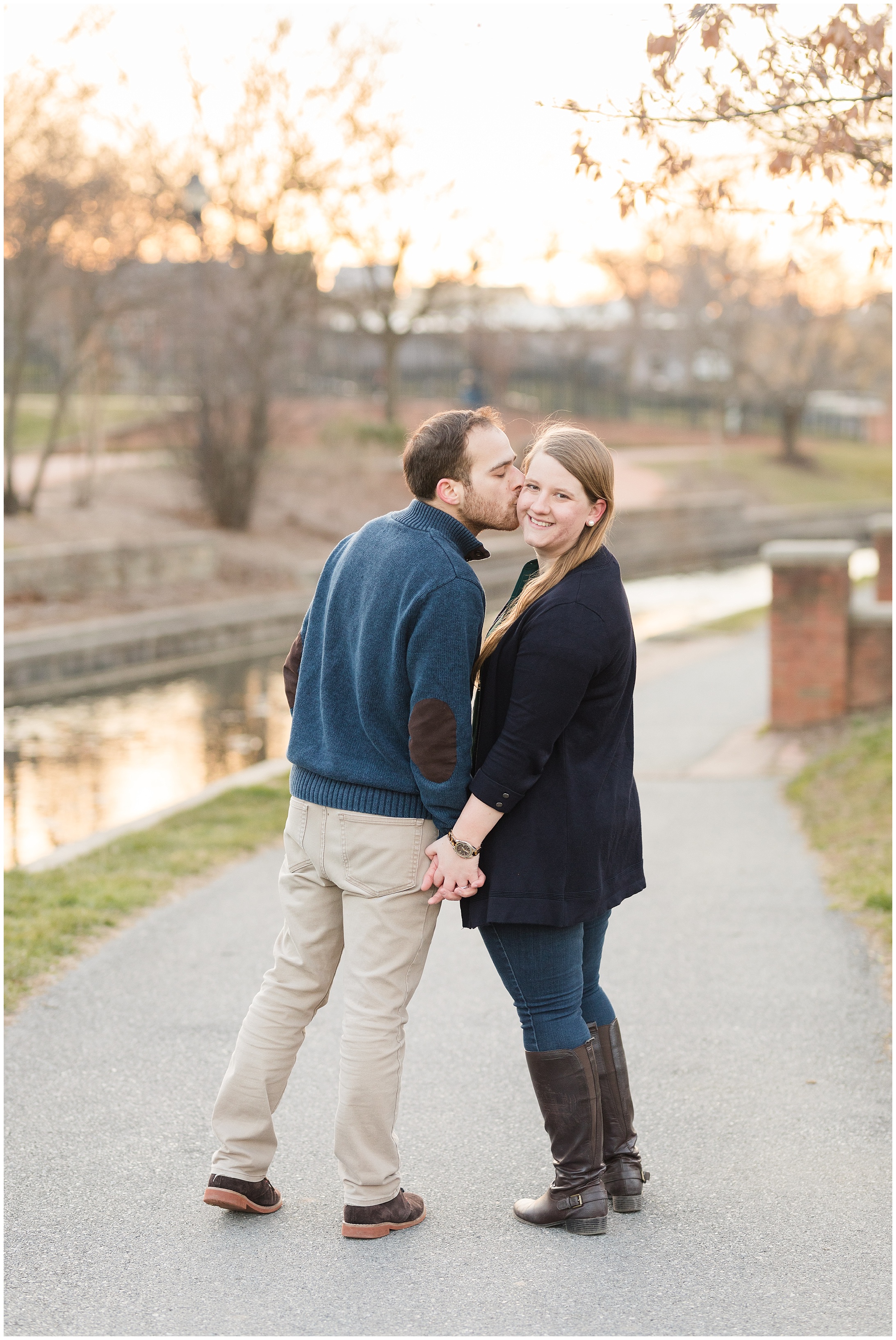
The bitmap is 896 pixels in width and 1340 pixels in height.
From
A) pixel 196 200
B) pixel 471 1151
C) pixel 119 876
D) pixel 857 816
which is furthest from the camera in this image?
pixel 196 200

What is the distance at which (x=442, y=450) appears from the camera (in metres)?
3.08

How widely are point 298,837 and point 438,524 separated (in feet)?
2.62

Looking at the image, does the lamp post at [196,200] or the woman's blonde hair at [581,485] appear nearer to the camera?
the woman's blonde hair at [581,485]

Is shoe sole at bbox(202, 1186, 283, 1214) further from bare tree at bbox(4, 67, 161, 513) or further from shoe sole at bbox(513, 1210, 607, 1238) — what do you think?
bare tree at bbox(4, 67, 161, 513)

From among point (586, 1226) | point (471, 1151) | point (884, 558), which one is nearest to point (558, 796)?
point (586, 1226)

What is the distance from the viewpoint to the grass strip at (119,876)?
526 cm

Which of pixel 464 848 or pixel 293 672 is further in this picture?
pixel 293 672

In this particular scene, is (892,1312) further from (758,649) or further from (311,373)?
(311,373)

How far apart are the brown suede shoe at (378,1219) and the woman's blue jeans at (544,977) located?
1.57 feet

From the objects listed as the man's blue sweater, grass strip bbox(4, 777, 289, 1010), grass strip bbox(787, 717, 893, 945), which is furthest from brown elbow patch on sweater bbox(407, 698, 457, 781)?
grass strip bbox(787, 717, 893, 945)

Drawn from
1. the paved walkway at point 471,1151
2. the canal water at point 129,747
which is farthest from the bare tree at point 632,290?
the paved walkway at point 471,1151

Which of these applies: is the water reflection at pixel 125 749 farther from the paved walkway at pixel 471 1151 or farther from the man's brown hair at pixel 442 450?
the man's brown hair at pixel 442 450

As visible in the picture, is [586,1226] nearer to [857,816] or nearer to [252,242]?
[857,816]

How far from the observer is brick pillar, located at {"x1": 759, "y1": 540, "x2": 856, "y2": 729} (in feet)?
32.1
